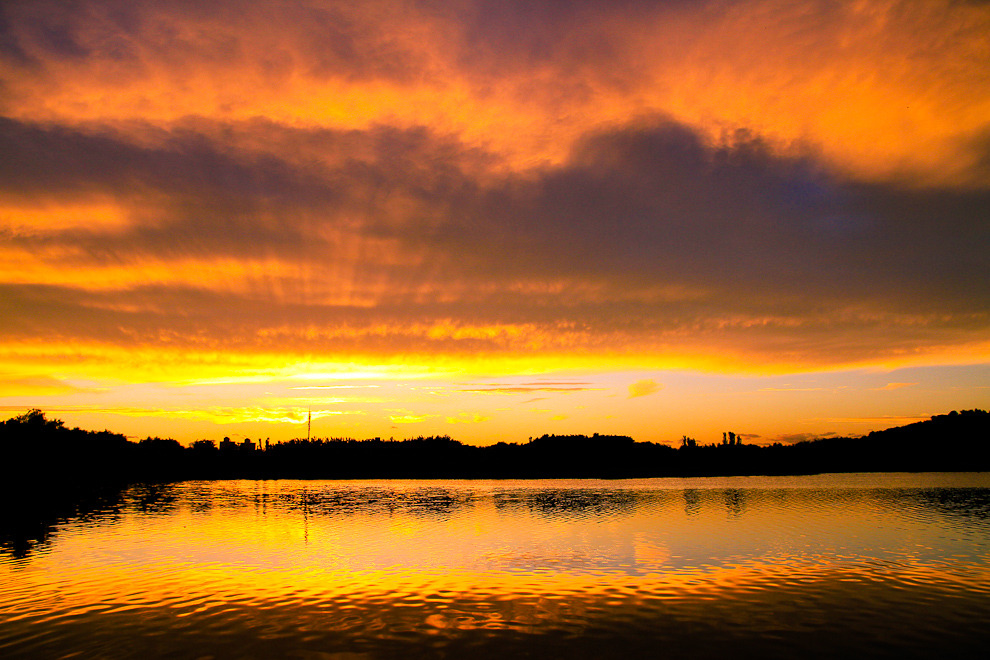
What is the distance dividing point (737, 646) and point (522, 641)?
7.64m

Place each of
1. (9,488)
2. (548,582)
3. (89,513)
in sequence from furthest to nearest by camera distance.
→ (9,488) → (89,513) → (548,582)

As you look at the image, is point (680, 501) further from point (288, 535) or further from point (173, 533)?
point (173, 533)

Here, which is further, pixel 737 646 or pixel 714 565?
pixel 714 565

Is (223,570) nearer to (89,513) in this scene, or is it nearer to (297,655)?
(297,655)

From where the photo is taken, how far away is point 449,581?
3316 centimetres

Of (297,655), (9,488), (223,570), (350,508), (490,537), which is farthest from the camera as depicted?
(9,488)

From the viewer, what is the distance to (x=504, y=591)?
30297mm

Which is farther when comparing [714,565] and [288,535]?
[288,535]

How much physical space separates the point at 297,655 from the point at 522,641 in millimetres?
7861

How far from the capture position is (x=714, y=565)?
37.3m

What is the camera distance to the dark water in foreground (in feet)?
70.9

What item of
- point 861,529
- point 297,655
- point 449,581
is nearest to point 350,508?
point 449,581

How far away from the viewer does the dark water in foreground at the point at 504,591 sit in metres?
21.6

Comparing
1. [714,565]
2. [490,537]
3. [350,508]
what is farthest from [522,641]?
[350,508]
